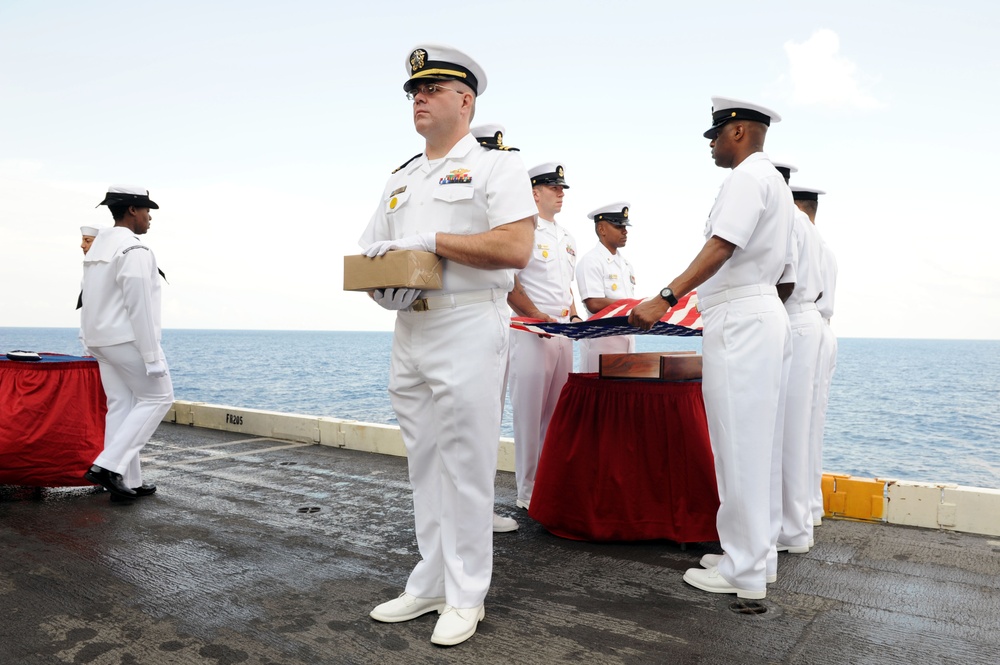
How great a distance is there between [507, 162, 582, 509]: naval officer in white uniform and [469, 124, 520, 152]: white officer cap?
1.28ft

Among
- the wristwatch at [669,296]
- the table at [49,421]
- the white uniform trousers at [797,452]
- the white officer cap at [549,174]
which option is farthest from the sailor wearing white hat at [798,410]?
the table at [49,421]

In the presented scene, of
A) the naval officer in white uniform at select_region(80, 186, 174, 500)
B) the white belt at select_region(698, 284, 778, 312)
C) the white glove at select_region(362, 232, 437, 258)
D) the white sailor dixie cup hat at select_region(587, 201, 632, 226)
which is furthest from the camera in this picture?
the white sailor dixie cup hat at select_region(587, 201, 632, 226)

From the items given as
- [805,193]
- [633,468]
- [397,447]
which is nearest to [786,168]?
[805,193]

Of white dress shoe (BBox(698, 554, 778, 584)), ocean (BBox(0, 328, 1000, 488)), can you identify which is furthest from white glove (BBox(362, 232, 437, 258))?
ocean (BBox(0, 328, 1000, 488))

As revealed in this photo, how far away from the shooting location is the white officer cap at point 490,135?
14.8 ft

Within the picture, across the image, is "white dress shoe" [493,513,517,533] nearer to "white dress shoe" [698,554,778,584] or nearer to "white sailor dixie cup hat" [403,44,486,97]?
"white dress shoe" [698,554,778,584]

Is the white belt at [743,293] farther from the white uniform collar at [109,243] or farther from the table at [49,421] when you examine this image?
the table at [49,421]

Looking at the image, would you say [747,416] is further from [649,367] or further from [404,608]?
[404,608]

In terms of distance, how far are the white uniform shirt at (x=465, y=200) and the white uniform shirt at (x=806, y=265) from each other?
1979mm

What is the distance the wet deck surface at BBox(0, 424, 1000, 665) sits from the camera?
8.85 ft

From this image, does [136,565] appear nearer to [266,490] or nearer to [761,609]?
[266,490]

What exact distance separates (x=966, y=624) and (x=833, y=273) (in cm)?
249

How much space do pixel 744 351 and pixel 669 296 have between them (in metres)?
0.40

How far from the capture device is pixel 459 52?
115 inches
